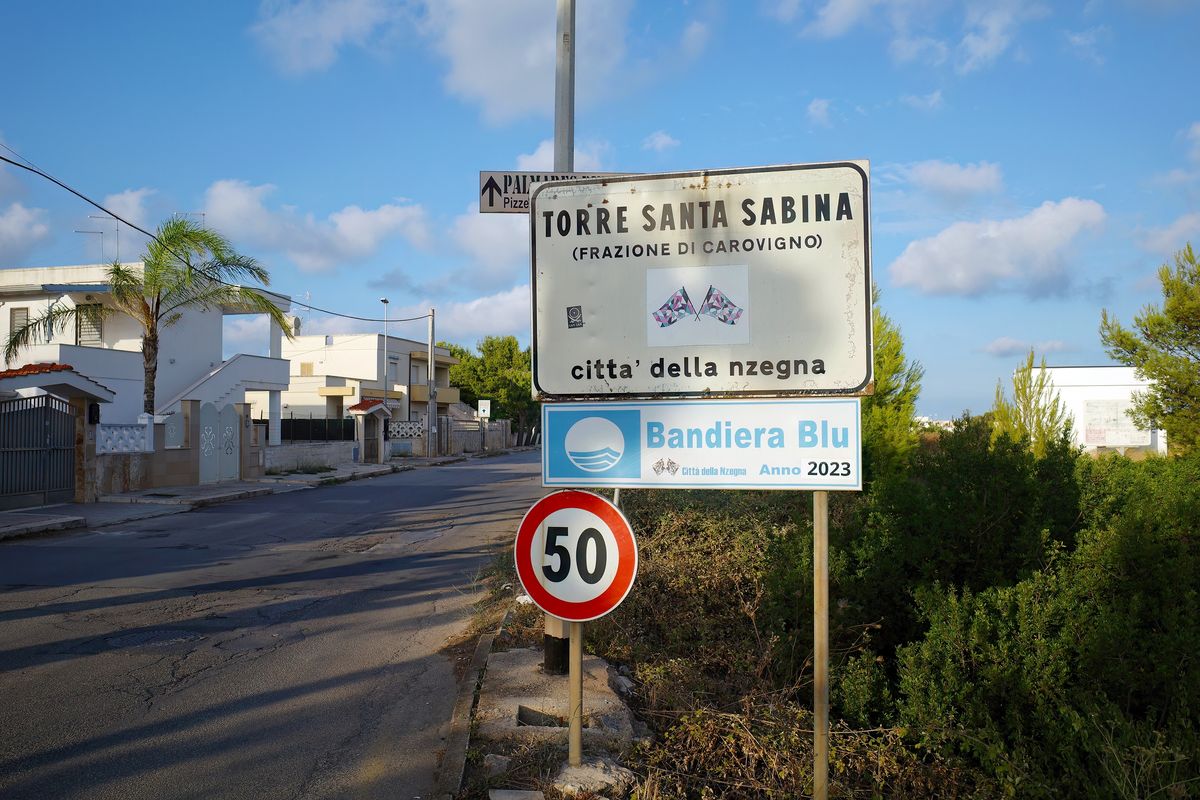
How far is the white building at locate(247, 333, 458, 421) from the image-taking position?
5422 centimetres

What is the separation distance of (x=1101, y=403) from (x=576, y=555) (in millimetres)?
47484

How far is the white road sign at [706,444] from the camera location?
3.58m

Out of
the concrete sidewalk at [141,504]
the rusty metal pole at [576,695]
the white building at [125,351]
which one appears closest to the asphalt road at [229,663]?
the rusty metal pole at [576,695]

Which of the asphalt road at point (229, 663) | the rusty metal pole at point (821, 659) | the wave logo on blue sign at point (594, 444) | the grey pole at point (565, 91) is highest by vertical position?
the grey pole at point (565, 91)

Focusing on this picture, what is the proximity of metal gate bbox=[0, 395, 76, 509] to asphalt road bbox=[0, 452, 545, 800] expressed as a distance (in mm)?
4242

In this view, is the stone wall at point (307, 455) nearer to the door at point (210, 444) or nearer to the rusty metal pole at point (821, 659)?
the door at point (210, 444)

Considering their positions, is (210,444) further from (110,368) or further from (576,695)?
(576,695)

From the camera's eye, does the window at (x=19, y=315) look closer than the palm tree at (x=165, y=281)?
No

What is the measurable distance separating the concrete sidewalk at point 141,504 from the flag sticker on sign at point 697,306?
13.6 metres

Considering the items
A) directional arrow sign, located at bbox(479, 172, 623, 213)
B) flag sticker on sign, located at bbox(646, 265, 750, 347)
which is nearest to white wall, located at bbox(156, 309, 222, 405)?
directional arrow sign, located at bbox(479, 172, 623, 213)

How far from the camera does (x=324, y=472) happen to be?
31.4 meters

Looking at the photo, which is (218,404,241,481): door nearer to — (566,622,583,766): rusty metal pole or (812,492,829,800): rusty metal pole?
(566,622,583,766): rusty metal pole

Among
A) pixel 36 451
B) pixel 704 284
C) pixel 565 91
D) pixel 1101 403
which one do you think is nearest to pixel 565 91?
pixel 565 91

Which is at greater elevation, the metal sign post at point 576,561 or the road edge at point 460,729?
the metal sign post at point 576,561
